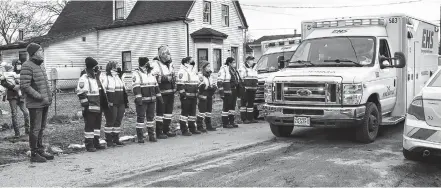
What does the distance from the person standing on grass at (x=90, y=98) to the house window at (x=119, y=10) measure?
70.5ft

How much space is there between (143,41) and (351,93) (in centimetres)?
2079

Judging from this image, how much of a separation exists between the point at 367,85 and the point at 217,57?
62.9 ft

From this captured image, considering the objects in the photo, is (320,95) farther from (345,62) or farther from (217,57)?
(217,57)

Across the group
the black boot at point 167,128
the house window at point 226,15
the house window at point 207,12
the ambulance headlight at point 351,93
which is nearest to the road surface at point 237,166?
the black boot at point 167,128

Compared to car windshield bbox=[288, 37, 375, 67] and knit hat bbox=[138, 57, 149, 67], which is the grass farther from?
car windshield bbox=[288, 37, 375, 67]

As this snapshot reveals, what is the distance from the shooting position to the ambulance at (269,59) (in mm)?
13500

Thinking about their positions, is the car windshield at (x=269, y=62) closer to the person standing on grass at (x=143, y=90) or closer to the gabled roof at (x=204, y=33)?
the person standing on grass at (x=143, y=90)

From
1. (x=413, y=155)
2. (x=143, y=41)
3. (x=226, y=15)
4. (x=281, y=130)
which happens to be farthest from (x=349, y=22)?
(x=226, y=15)

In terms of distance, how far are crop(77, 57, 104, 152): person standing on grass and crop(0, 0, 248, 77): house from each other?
17515 millimetres

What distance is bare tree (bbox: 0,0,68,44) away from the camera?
4488cm

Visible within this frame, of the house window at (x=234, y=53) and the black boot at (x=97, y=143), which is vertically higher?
the house window at (x=234, y=53)

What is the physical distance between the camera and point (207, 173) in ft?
22.4

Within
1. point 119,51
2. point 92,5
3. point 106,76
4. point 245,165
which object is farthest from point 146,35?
point 245,165

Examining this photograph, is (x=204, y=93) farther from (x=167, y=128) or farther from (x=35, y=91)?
(x=35, y=91)
